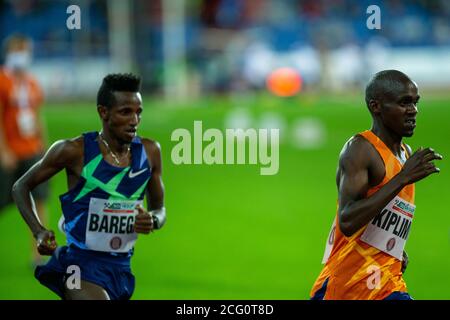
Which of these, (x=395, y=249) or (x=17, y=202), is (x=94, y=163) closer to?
(x=17, y=202)

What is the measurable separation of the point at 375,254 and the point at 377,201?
0.50 metres

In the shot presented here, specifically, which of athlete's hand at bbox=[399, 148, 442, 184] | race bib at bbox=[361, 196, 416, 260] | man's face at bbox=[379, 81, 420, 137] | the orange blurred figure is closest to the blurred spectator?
race bib at bbox=[361, 196, 416, 260]

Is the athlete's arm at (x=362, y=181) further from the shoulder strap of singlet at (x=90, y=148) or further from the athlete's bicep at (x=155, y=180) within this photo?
the shoulder strap of singlet at (x=90, y=148)

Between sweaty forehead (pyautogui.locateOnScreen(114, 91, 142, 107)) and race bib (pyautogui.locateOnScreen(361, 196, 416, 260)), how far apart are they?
1.56 meters

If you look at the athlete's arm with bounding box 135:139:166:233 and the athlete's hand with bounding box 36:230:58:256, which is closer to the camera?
the athlete's hand with bounding box 36:230:58:256

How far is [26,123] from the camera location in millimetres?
10453

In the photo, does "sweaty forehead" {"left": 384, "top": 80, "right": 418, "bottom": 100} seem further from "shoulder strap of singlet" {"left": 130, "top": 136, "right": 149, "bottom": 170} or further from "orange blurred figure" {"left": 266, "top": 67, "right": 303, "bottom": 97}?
"orange blurred figure" {"left": 266, "top": 67, "right": 303, "bottom": 97}

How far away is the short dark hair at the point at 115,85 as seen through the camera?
561 cm

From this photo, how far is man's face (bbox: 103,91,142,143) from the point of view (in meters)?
5.60

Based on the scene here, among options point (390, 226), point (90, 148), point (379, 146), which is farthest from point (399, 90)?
point (90, 148)

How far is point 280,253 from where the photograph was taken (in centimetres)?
1108
